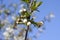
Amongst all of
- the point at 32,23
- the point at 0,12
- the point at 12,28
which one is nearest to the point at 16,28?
the point at 12,28

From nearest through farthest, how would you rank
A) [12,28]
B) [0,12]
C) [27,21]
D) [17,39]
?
[27,21] < [12,28] < [17,39] < [0,12]

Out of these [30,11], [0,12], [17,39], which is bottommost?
[17,39]

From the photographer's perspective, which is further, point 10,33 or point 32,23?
point 10,33

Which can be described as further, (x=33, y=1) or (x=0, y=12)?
(x=0, y=12)

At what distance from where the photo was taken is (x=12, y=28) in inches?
176

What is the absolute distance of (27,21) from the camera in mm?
4125

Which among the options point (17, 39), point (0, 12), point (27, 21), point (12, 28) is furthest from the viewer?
point (0, 12)

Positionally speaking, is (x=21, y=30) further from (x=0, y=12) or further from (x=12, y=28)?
(x=0, y=12)

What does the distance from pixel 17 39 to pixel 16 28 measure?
0.56 meters

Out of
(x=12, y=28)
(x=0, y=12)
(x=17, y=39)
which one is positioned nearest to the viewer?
(x=12, y=28)

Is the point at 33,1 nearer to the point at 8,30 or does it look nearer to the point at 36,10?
the point at 36,10

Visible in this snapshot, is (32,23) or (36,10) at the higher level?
(36,10)

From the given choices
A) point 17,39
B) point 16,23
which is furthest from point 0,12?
point 16,23

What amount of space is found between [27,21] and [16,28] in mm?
459
